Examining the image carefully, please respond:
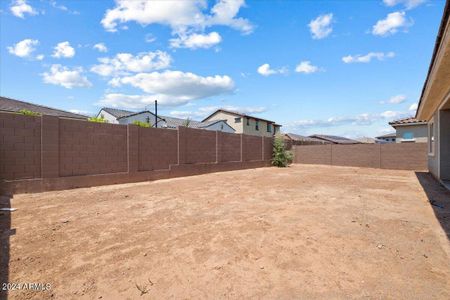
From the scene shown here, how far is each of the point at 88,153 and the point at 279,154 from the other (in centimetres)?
1406

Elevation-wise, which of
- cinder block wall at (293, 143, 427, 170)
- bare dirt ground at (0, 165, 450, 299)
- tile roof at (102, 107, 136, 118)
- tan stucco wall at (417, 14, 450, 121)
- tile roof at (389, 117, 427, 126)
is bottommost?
bare dirt ground at (0, 165, 450, 299)

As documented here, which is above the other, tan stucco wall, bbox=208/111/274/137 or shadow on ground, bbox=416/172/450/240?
tan stucco wall, bbox=208/111/274/137

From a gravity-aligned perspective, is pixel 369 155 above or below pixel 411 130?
below

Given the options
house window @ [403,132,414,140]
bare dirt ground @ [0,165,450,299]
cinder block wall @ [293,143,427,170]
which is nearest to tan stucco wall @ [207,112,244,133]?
cinder block wall @ [293,143,427,170]

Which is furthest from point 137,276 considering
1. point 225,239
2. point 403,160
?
point 403,160

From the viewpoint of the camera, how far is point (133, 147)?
970 centimetres

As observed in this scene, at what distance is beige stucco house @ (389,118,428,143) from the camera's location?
712 inches

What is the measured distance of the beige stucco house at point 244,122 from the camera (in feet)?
105

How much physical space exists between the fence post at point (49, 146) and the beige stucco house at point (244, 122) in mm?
25516

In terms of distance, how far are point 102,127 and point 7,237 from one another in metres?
5.58

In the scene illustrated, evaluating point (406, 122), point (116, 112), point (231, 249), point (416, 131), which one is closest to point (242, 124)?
point (116, 112)

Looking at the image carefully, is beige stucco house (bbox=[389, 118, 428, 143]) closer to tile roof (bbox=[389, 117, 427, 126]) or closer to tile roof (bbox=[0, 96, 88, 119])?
tile roof (bbox=[389, 117, 427, 126])

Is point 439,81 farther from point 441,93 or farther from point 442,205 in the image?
point 442,205

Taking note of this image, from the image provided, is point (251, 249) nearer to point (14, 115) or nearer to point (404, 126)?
point (14, 115)
